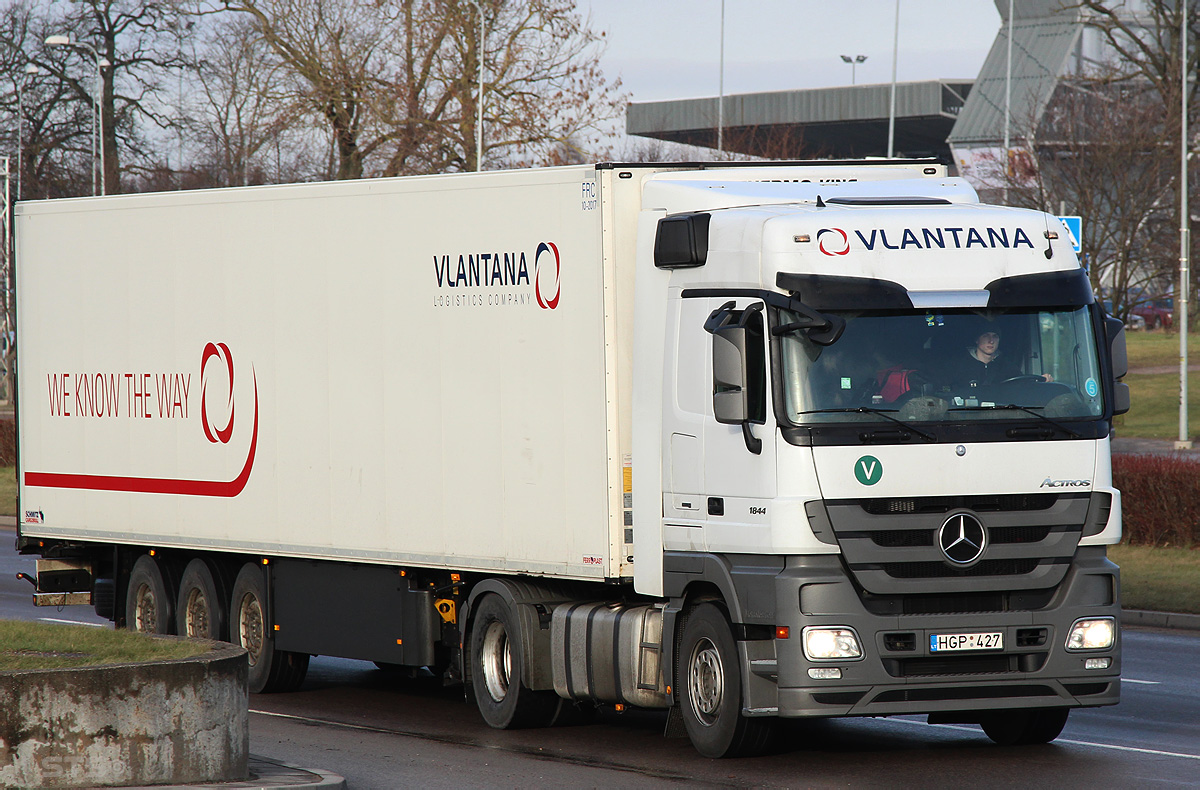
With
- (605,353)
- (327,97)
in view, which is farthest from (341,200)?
(327,97)

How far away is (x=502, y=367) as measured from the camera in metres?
11.7

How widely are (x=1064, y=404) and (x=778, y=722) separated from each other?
2494 millimetres

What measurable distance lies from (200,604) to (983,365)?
299 inches

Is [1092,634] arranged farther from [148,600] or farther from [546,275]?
[148,600]

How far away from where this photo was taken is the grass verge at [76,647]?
885cm

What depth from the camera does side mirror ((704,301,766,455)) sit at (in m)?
9.76

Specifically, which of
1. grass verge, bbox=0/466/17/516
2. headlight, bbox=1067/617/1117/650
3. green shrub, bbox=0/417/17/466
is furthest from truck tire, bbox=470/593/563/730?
green shrub, bbox=0/417/17/466

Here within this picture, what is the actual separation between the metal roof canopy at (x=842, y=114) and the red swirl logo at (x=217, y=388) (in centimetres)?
5277

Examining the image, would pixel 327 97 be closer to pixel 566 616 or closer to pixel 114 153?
pixel 114 153

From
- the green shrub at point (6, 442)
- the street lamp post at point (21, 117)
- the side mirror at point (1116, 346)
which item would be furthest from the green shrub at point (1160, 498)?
the street lamp post at point (21, 117)

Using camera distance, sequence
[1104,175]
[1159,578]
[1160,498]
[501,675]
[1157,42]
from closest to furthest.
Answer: [501,675]
[1159,578]
[1160,498]
[1104,175]
[1157,42]

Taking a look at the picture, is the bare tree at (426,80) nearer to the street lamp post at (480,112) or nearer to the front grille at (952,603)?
the street lamp post at (480,112)

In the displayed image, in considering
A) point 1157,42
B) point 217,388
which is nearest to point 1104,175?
point 1157,42

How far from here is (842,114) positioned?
75.3 metres
